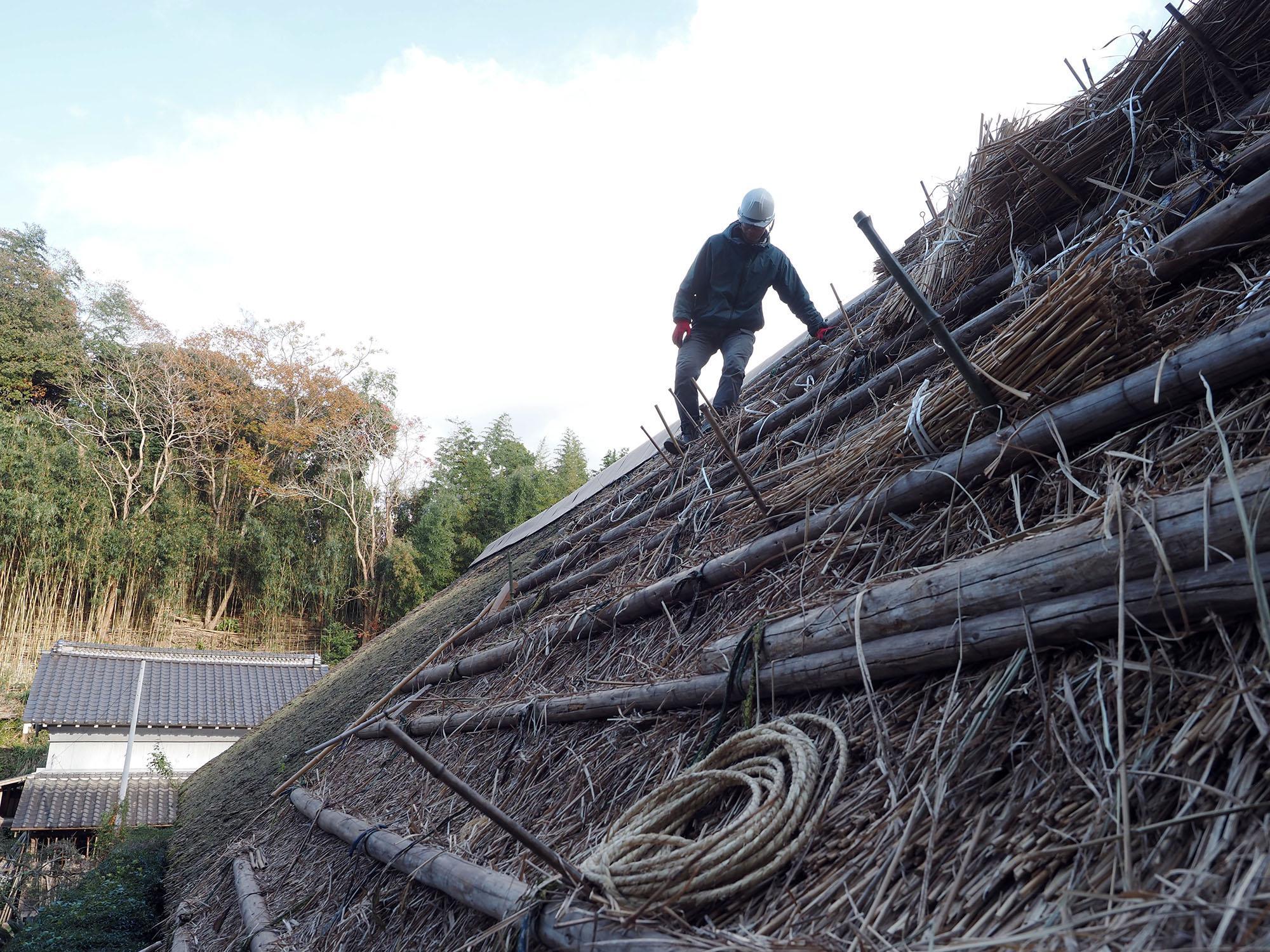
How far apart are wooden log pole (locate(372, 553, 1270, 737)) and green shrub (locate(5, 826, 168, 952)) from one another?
4.93m

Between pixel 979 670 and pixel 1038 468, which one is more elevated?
pixel 1038 468

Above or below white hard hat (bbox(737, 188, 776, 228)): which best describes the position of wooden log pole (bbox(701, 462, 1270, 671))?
below

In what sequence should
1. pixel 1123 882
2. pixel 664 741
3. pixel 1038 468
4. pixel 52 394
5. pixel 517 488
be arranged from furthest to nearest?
pixel 517 488
pixel 52 394
pixel 664 741
pixel 1038 468
pixel 1123 882

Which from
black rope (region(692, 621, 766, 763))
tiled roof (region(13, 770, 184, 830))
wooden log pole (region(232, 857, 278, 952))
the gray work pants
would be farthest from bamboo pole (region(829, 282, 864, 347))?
tiled roof (region(13, 770, 184, 830))

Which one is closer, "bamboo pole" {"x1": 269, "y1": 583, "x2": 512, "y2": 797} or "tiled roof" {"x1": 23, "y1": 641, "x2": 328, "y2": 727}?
"bamboo pole" {"x1": 269, "y1": 583, "x2": 512, "y2": 797}

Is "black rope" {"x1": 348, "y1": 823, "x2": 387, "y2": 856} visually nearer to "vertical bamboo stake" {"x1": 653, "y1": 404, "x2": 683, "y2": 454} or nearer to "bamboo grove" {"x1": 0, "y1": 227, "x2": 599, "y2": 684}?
"vertical bamboo stake" {"x1": 653, "y1": 404, "x2": 683, "y2": 454}

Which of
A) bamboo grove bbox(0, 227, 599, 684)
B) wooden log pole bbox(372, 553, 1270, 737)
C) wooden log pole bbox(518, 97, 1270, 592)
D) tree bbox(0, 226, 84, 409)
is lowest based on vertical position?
wooden log pole bbox(372, 553, 1270, 737)

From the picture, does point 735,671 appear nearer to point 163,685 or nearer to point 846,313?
point 846,313

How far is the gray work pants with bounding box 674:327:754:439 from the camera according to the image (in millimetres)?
4020

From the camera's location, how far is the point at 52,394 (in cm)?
1983

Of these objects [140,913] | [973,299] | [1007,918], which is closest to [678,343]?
[973,299]

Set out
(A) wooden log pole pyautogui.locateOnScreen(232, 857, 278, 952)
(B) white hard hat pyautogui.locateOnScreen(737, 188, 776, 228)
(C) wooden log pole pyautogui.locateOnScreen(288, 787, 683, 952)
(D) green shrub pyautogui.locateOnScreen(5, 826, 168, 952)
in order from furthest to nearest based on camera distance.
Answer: (D) green shrub pyautogui.locateOnScreen(5, 826, 168, 952)
(B) white hard hat pyautogui.locateOnScreen(737, 188, 776, 228)
(A) wooden log pole pyautogui.locateOnScreen(232, 857, 278, 952)
(C) wooden log pole pyautogui.locateOnScreen(288, 787, 683, 952)

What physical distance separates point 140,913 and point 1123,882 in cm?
651

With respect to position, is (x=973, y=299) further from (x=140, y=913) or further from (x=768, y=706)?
(x=140, y=913)
